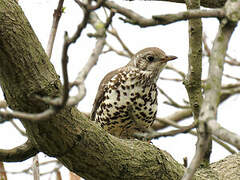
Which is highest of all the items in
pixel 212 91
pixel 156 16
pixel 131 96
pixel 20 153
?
pixel 131 96

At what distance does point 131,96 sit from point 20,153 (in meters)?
2.05

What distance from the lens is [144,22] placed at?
264 cm

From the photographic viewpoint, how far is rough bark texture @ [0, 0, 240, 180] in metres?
3.49

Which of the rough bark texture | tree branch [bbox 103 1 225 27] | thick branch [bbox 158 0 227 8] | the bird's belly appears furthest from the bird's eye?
tree branch [bbox 103 1 225 27]

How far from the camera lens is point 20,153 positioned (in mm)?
4309

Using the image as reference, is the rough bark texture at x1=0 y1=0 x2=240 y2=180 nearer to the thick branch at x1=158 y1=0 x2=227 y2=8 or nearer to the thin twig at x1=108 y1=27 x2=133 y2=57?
the thick branch at x1=158 y1=0 x2=227 y2=8

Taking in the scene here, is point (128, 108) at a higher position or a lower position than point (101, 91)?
lower

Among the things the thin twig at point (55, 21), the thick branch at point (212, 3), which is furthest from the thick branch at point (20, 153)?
the thick branch at point (212, 3)

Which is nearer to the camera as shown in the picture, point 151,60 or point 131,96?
point 131,96

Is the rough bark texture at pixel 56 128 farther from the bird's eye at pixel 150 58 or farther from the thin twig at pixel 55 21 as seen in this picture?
the bird's eye at pixel 150 58

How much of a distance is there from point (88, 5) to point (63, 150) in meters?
1.87

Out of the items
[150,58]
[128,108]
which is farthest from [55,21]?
[150,58]

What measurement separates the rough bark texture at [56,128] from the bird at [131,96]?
1.25m

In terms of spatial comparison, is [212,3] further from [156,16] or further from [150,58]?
[156,16]
